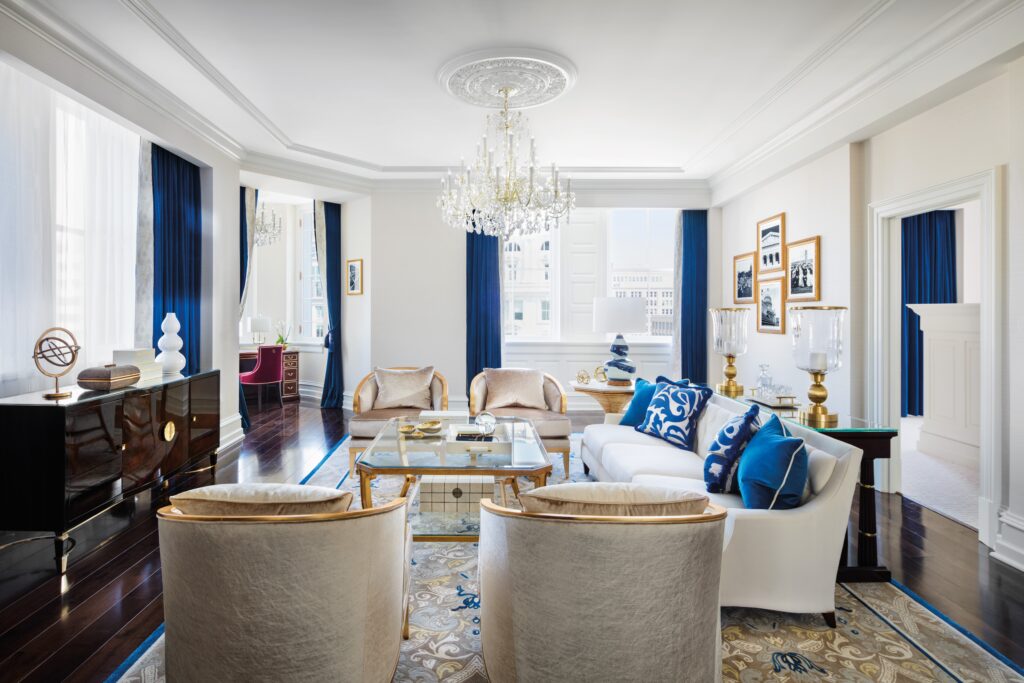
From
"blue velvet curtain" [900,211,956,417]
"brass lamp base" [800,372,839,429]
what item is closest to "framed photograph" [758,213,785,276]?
"blue velvet curtain" [900,211,956,417]

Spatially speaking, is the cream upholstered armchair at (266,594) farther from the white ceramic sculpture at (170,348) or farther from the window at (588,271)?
the window at (588,271)

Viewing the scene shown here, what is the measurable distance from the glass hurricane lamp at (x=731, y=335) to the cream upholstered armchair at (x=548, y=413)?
1.22 meters

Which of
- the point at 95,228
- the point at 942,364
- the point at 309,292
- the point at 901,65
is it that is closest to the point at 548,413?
the point at 901,65

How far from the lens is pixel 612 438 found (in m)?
3.53

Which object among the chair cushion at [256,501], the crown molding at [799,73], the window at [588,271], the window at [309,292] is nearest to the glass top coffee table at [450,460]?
the chair cushion at [256,501]

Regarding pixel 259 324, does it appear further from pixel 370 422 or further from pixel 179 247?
pixel 370 422

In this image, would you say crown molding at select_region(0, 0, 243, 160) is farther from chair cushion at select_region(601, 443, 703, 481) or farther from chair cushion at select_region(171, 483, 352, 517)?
chair cushion at select_region(601, 443, 703, 481)

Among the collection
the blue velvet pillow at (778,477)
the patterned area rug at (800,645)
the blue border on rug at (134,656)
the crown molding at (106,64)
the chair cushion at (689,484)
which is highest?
the crown molding at (106,64)

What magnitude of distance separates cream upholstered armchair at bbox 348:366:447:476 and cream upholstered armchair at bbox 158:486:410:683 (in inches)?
90.9

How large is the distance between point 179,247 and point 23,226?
146 cm

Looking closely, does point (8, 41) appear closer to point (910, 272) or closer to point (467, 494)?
point (467, 494)

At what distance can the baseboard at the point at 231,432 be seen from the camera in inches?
193

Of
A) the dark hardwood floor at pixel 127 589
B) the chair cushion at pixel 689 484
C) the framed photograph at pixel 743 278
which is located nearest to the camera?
the dark hardwood floor at pixel 127 589

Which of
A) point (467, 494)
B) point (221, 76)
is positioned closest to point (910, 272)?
point (467, 494)
